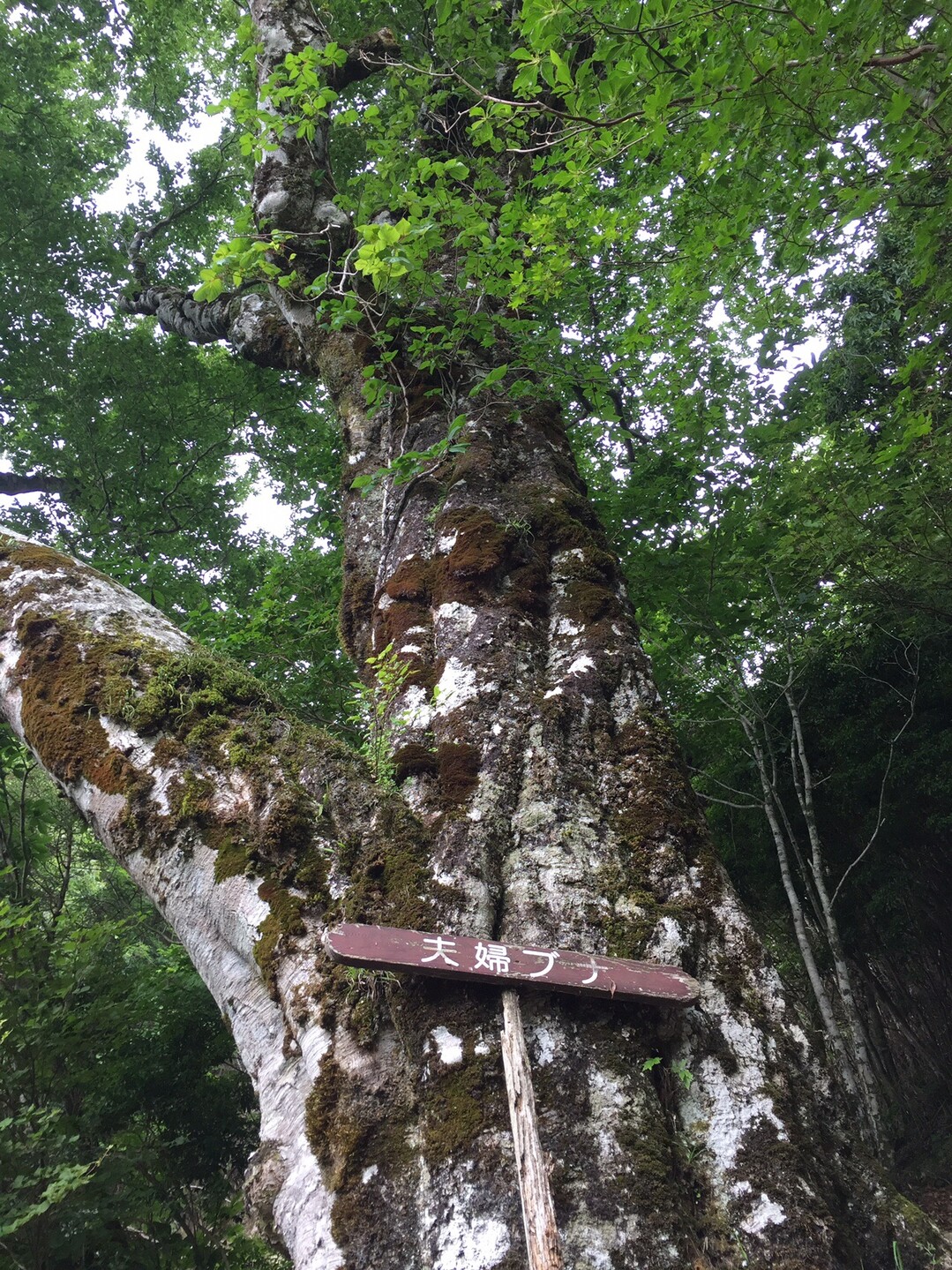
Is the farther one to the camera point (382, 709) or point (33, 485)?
point (33, 485)

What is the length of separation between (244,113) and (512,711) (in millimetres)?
3756

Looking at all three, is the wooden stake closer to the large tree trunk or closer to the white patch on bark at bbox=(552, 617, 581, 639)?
the large tree trunk

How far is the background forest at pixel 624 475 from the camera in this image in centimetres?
302

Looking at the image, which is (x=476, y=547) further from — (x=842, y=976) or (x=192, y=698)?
(x=842, y=976)

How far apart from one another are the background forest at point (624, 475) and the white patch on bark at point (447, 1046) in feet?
5.13

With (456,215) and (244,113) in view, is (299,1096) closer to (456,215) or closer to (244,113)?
(456,215)

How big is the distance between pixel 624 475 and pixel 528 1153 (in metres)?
7.27

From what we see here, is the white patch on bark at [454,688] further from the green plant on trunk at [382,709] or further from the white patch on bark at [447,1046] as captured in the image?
the white patch on bark at [447,1046]

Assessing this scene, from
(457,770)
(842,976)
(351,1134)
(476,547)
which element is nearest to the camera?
(351,1134)

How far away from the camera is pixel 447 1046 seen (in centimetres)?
174

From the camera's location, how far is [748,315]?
504cm

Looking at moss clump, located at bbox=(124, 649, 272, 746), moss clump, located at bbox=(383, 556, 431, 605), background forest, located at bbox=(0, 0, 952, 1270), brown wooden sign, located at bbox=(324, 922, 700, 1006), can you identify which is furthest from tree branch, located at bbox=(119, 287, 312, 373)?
brown wooden sign, located at bbox=(324, 922, 700, 1006)

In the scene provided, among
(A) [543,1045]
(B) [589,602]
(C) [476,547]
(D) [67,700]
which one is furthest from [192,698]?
(A) [543,1045]

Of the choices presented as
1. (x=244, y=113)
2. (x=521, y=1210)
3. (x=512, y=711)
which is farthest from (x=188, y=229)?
(x=521, y=1210)
